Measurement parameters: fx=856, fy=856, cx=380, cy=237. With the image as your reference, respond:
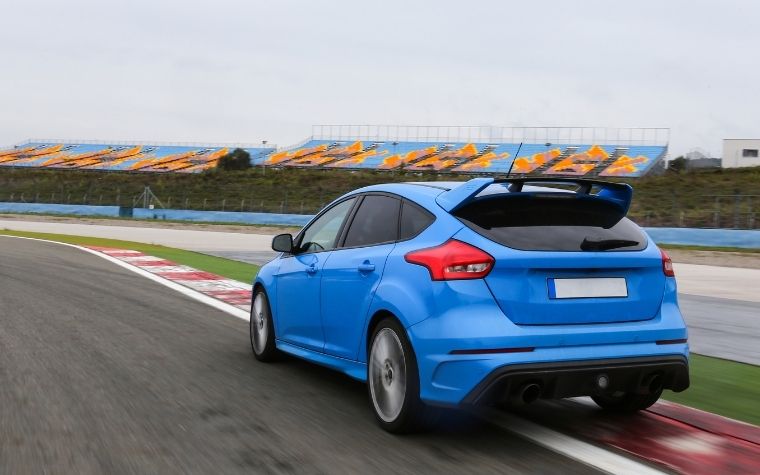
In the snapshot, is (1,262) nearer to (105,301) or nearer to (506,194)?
(105,301)

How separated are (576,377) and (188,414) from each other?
7.81 feet

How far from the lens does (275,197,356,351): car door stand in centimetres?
600

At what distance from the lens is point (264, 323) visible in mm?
7133

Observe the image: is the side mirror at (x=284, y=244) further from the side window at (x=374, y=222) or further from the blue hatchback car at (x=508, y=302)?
the blue hatchback car at (x=508, y=302)

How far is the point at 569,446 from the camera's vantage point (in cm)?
460

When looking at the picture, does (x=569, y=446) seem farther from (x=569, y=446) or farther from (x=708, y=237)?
(x=708, y=237)

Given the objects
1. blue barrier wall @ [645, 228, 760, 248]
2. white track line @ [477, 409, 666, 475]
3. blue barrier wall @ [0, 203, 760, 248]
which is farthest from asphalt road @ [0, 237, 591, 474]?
blue barrier wall @ [0, 203, 760, 248]

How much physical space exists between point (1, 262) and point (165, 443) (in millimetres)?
13324

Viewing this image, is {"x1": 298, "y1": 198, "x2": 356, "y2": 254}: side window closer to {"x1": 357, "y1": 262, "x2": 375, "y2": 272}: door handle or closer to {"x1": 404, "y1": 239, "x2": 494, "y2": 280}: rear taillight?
{"x1": 357, "y1": 262, "x2": 375, "y2": 272}: door handle

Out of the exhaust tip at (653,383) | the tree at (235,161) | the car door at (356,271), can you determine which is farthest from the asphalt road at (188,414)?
the tree at (235,161)

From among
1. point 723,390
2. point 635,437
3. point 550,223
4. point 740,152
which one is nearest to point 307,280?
point 550,223

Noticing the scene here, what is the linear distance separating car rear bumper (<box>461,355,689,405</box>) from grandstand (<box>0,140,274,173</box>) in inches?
3059

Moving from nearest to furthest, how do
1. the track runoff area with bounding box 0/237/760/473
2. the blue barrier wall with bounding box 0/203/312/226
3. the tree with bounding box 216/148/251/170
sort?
the track runoff area with bounding box 0/237/760/473 < the blue barrier wall with bounding box 0/203/312/226 < the tree with bounding box 216/148/251/170

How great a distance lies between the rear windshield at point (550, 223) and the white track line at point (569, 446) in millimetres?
1060
